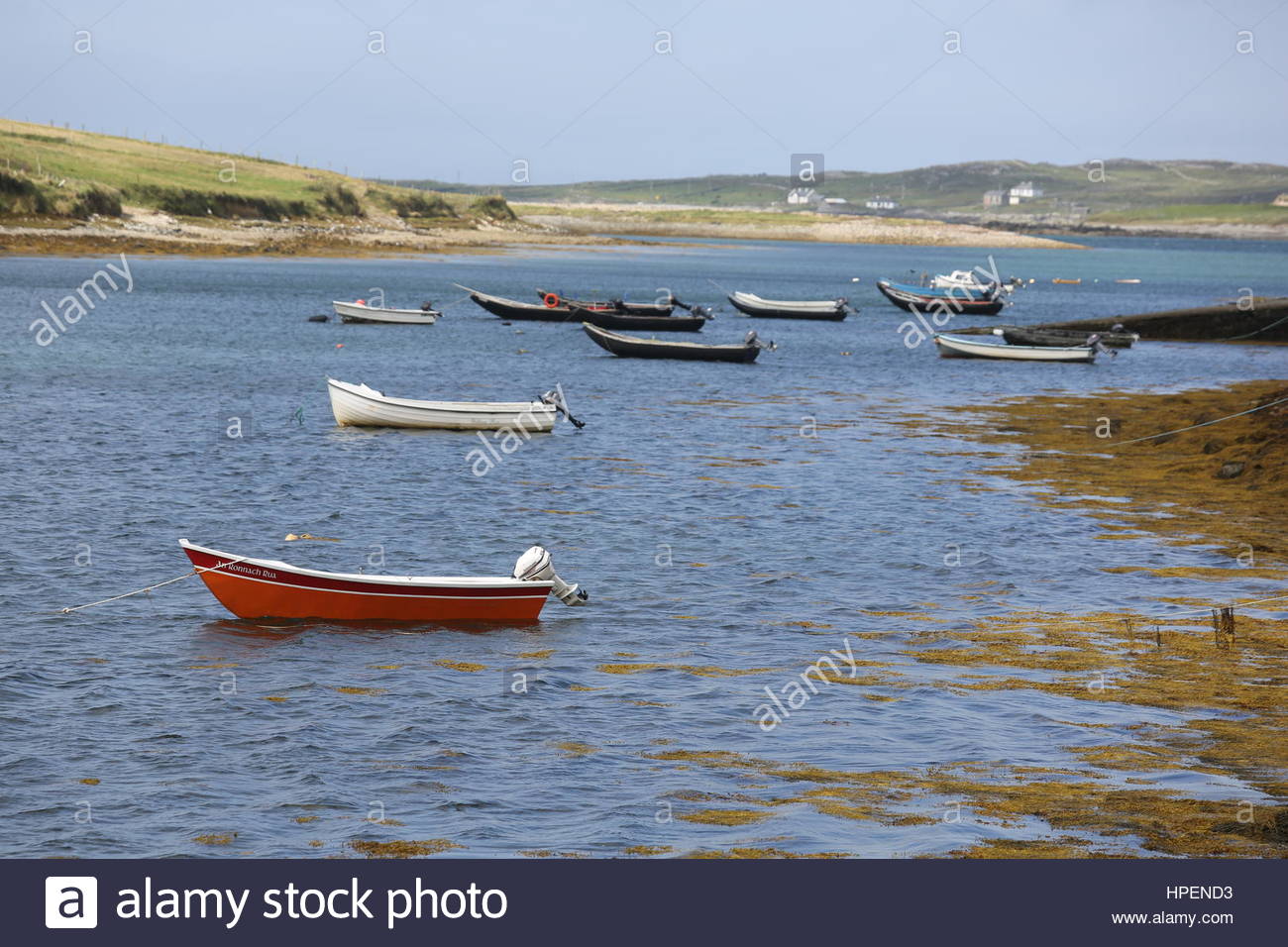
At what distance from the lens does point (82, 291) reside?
89375 millimetres

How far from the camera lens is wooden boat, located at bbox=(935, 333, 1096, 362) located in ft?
234

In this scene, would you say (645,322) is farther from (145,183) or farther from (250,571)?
(145,183)

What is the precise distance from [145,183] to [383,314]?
74775 mm

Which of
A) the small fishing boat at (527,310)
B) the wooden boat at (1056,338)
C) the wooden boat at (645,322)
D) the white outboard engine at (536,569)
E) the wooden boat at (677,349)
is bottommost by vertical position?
the white outboard engine at (536,569)

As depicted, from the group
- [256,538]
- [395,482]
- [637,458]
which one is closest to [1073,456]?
[637,458]

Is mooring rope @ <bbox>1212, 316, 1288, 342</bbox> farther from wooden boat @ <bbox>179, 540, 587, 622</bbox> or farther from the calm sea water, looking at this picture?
wooden boat @ <bbox>179, 540, 587, 622</bbox>

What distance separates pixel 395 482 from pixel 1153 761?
23.3m

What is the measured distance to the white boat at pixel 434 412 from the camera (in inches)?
1726

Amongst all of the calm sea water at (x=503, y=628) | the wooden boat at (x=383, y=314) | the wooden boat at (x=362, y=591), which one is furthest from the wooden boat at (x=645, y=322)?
the wooden boat at (x=362, y=591)

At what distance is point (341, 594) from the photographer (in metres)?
22.0

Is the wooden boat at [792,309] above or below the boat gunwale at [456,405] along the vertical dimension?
above

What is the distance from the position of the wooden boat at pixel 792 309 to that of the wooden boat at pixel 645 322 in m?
23.1

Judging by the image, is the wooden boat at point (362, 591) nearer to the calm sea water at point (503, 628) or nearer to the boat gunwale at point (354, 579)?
the boat gunwale at point (354, 579)

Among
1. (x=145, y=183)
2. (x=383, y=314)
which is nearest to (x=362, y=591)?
(x=383, y=314)
